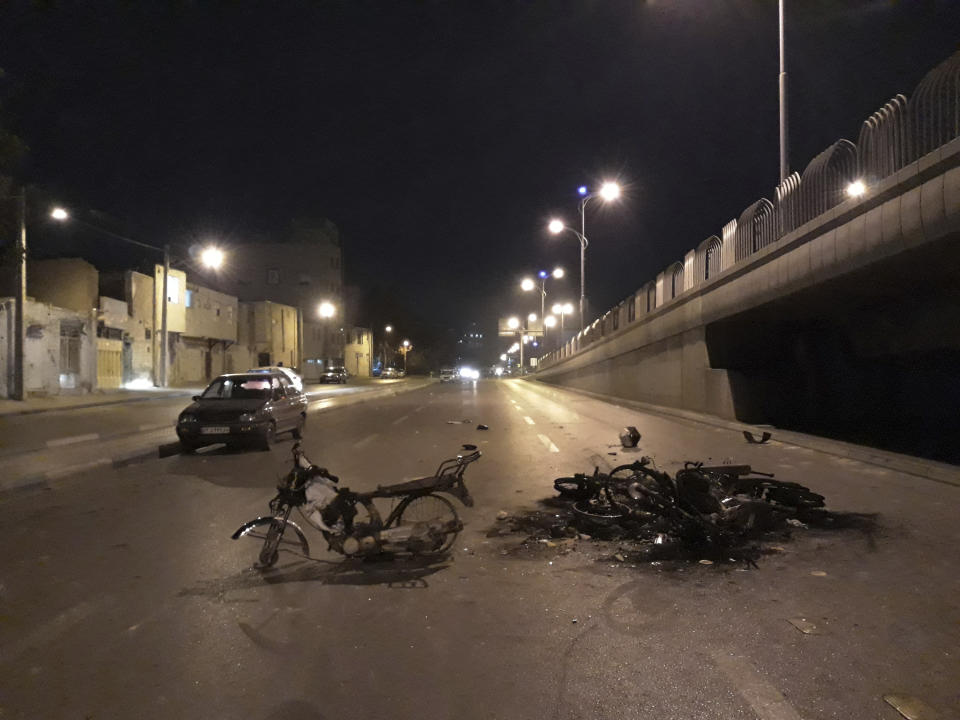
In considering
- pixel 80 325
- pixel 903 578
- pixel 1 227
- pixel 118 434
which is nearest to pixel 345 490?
pixel 903 578

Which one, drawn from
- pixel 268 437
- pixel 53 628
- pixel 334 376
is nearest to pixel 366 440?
pixel 268 437

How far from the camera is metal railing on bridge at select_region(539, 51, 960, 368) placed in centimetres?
1077

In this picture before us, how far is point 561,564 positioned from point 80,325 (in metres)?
33.8

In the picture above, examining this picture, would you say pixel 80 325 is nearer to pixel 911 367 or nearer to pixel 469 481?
pixel 469 481

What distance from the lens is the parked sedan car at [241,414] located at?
47.0 ft

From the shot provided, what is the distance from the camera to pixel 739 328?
2120cm

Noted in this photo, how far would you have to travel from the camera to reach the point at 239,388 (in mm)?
16219

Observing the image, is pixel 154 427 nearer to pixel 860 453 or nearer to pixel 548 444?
pixel 548 444

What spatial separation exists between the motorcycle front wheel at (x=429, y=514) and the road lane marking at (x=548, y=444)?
8.20 metres

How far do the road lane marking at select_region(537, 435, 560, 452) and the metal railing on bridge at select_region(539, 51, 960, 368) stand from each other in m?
7.19

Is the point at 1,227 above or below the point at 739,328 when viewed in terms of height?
above

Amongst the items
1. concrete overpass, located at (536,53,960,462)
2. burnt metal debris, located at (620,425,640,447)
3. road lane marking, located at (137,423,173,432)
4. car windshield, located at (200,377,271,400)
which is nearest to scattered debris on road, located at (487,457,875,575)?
concrete overpass, located at (536,53,960,462)

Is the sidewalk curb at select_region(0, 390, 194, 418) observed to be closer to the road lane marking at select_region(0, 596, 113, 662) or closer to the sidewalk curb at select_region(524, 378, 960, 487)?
the sidewalk curb at select_region(524, 378, 960, 487)

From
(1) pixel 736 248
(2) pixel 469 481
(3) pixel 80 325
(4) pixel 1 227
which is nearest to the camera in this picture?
(2) pixel 469 481
